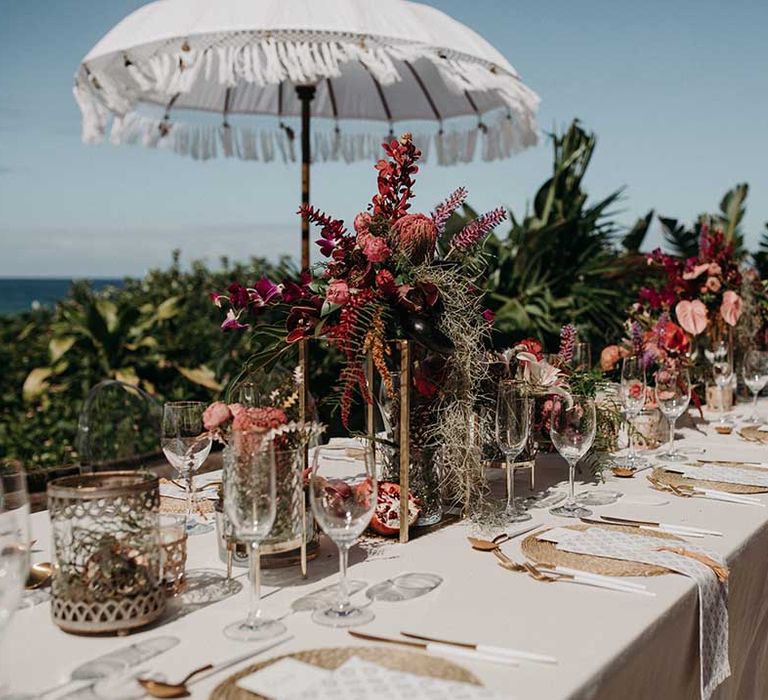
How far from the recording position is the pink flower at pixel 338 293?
1825mm

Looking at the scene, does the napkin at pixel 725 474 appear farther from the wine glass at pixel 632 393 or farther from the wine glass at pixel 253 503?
the wine glass at pixel 253 503

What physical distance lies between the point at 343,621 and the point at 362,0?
2.79m

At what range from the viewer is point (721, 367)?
3379mm

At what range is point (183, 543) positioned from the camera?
1561 mm

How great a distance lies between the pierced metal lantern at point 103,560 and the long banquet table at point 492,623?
0.03 meters

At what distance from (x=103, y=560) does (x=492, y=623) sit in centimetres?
60

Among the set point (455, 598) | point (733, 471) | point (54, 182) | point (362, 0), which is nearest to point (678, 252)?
point (362, 0)

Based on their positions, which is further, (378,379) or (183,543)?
(378,379)

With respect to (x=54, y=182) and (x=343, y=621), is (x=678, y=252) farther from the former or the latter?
(x=54, y=182)

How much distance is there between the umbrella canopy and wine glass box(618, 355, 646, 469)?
1.37 m

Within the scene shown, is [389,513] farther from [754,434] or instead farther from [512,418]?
[754,434]

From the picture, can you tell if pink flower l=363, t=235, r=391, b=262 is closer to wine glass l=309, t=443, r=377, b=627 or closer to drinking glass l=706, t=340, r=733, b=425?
wine glass l=309, t=443, r=377, b=627

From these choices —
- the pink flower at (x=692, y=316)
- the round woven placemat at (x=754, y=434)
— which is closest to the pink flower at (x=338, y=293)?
the round woven placemat at (x=754, y=434)

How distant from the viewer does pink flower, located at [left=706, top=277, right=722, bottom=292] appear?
3.57 metres
